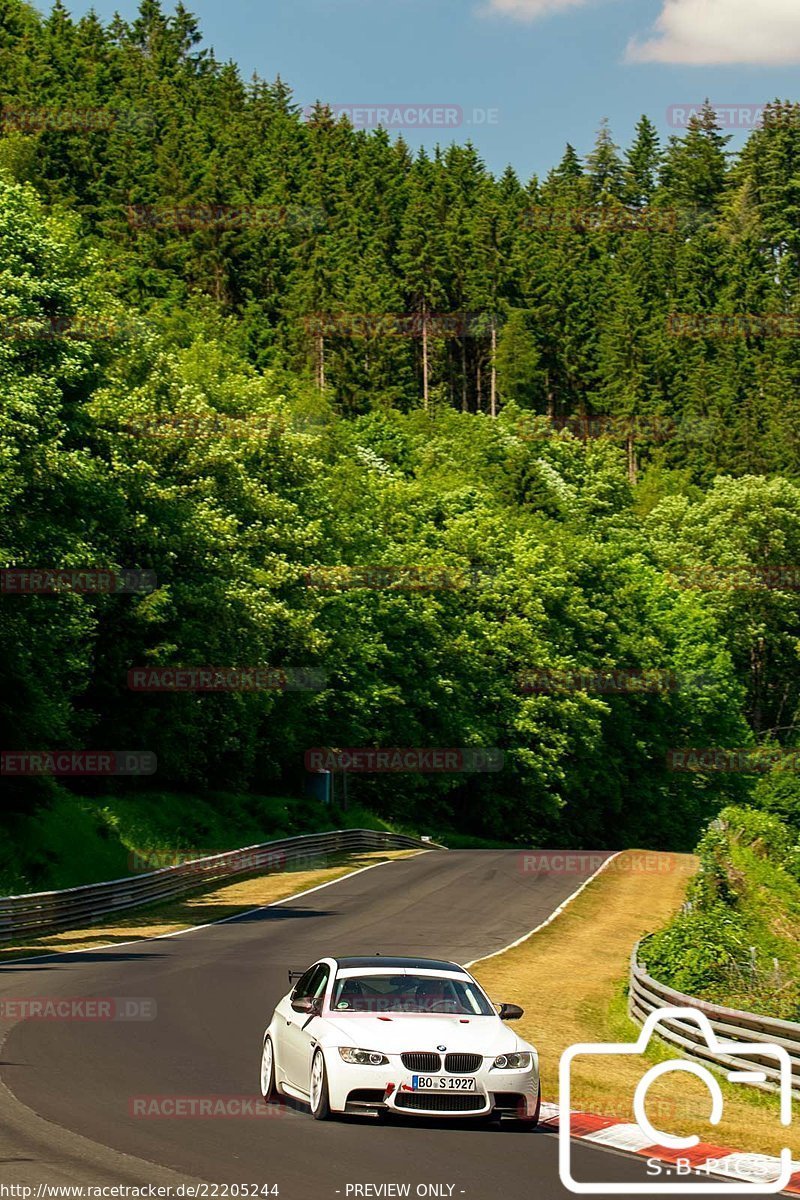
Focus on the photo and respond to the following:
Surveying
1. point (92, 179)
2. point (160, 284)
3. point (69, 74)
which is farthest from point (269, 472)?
point (69, 74)

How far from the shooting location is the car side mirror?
1429 centimetres

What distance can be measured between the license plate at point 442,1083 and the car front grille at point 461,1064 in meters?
0.05

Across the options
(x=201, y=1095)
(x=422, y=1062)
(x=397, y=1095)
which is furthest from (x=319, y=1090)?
(x=201, y=1095)

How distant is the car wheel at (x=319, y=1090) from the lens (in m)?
13.3

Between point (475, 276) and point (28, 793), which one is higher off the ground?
point (475, 276)

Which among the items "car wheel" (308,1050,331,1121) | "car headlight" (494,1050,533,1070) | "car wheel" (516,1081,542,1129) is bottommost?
"car wheel" (516,1081,542,1129)

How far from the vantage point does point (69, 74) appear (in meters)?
144

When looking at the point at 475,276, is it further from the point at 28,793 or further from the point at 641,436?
the point at 28,793

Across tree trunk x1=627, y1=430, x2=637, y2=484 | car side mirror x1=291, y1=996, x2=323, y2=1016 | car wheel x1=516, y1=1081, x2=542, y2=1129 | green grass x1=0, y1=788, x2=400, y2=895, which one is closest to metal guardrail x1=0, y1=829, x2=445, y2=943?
green grass x1=0, y1=788, x2=400, y2=895

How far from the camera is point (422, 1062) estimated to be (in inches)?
522

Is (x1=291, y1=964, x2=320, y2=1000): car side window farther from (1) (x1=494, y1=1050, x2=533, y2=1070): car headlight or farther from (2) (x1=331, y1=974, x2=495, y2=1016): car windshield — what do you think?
(1) (x1=494, y1=1050, x2=533, y2=1070): car headlight

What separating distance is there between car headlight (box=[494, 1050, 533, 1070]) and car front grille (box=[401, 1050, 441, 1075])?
0.53m

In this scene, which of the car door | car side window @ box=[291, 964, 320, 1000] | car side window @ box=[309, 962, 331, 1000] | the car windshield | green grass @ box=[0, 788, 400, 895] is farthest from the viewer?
green grass @ box=[0, 788, 400, 895]

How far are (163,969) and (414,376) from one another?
116953 mm
